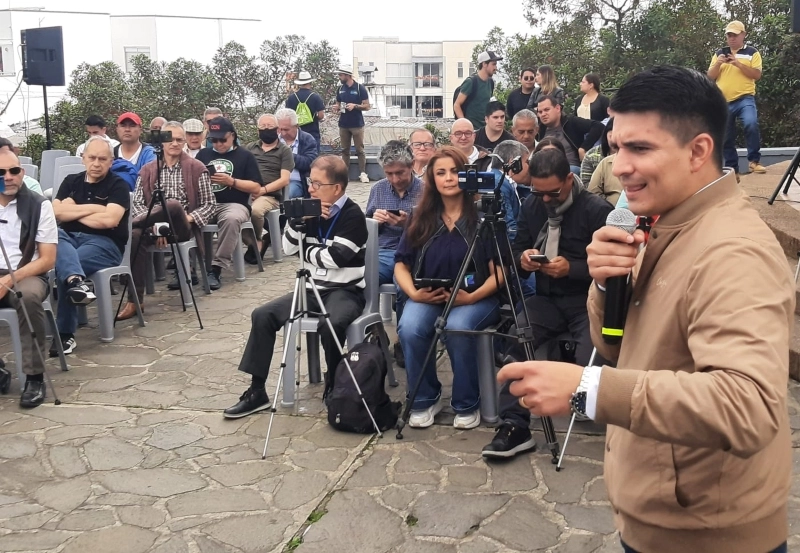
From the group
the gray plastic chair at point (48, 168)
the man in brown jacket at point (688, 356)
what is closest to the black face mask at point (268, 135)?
the gray plastic chair at point (48, 168)

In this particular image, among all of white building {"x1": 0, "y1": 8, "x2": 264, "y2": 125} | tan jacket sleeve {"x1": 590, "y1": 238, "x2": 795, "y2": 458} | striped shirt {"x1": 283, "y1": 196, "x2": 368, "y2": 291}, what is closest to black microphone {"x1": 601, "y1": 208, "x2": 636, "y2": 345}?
tan jacket sleeve {"x1": 590, "y1": 238, "x2": 795, "y2": 458}

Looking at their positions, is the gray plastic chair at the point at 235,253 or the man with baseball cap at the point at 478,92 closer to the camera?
the gray plastic chair at the point at 235,253

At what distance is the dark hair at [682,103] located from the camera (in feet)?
4.70

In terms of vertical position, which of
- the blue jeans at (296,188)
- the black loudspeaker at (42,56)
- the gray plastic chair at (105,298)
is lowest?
the gray plastic chair at (105,298)

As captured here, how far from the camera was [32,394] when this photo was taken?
5082 mm

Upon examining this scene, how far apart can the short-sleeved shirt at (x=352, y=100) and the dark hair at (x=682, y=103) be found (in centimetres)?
1264

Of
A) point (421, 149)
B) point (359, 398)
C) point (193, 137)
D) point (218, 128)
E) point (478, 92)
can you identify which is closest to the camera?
point (359, 398)

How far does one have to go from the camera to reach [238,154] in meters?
→ 8.52

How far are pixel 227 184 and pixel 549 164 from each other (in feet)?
15.1

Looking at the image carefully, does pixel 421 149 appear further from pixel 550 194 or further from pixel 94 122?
pixel 94 122

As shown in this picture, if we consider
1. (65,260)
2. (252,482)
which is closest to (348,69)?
(65,260)

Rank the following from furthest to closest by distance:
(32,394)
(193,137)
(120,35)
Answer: (120,35) < (193,137) < (32,394)

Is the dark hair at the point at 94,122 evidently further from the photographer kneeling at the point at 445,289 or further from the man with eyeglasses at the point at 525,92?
the photographer kneeling at the point at 445,289

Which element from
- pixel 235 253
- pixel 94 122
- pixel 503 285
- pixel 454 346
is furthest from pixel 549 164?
pixel 94 122
